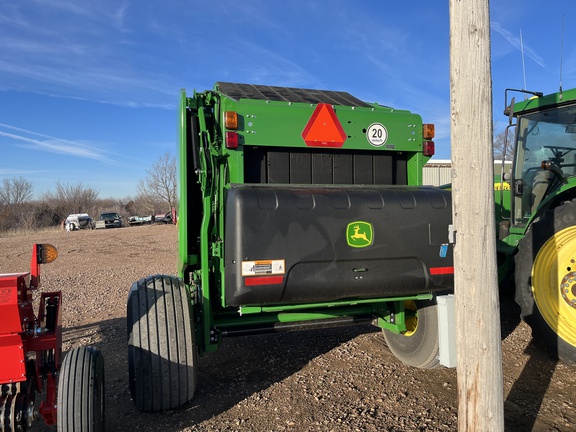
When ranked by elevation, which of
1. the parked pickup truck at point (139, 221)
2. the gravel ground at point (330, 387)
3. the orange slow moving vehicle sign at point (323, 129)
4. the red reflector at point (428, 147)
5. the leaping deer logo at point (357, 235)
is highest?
the orange slow moving vehicle sign at point (323, 129)

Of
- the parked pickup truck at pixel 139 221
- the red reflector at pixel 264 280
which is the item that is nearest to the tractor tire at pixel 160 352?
the red reflector at pixel 264 280

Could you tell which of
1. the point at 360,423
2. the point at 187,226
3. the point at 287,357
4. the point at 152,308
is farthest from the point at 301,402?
the point at 187,226

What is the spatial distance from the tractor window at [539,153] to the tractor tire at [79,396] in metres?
4.85

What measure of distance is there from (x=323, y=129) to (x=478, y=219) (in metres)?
1.49

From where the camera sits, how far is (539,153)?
5258 mm

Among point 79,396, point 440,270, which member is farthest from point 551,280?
point 79,396

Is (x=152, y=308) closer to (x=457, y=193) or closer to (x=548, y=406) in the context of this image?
(x=457, y=193)

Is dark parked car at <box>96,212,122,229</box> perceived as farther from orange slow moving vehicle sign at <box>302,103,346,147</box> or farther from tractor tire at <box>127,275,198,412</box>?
orange slow moving vehicle sign at <box>302,103,346,147</box>

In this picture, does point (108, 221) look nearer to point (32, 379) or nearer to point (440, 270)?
point (32, 379)

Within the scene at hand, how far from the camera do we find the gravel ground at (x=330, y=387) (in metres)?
3.29

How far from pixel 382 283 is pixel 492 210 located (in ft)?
3.11

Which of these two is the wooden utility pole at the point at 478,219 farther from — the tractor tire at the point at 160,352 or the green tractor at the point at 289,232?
the tractor tire at the point at 160,352

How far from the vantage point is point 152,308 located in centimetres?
340

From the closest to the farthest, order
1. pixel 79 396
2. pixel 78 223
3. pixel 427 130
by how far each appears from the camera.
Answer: pixel 79 396 → pixel 427 130 → pixel 78 223
